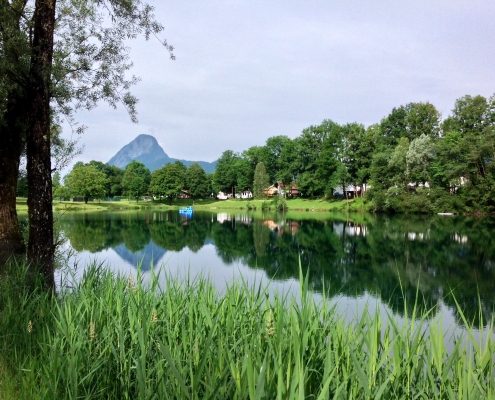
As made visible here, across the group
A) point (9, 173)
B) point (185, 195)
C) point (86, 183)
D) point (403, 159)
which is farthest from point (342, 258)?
point (185, 195)

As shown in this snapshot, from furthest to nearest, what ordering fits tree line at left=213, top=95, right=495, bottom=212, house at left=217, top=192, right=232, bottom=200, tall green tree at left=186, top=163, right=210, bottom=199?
1. house at left=217, top=192, right=232, bottom=200
2. tall green tree at left=186, top=163, right=210, bottom=199
3. tree line at left=213, top=95, right=495, bottom=212

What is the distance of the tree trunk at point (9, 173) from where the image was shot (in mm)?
8656

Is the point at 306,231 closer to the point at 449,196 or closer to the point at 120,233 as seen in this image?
the point at 120,233

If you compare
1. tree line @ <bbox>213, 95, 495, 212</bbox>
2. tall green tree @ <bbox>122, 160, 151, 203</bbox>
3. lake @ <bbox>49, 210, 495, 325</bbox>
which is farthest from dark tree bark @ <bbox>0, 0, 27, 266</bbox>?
tall green tree @ <bbox>122, 160, 151, 203</bbox>

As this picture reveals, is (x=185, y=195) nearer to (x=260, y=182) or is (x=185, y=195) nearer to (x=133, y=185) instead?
(x=133, y=185)

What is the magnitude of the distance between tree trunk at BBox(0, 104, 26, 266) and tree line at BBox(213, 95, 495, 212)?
4558 centimetres

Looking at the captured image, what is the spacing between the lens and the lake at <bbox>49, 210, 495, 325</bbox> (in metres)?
12.4

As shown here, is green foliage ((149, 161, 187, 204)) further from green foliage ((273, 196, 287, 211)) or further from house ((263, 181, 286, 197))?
green foliage ((273, 196, 287, 211))

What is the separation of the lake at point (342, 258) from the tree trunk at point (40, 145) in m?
2.97

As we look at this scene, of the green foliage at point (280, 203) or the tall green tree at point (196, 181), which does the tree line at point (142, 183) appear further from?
the green foliage at point (280, 203)

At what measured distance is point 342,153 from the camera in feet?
202

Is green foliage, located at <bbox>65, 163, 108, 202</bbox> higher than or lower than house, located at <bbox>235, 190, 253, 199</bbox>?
higher

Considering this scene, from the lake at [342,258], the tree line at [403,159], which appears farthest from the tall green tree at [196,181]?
the lake at [342,258]

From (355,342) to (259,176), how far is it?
66251mm
